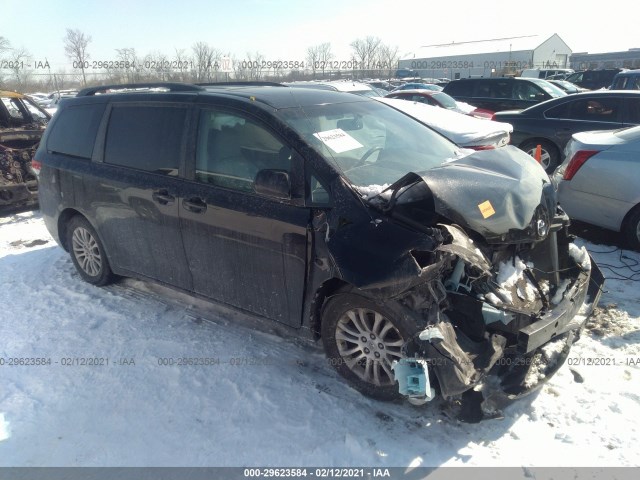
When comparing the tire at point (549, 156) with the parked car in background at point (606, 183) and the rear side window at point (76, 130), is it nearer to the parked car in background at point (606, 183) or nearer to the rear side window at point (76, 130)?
the parked car in background at point (606, 183)

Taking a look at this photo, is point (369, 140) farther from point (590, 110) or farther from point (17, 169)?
point (17, 169)

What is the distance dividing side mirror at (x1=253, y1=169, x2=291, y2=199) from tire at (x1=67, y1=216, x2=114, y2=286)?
2290 millimetres

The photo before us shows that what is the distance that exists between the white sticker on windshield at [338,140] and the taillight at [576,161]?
3.08 metres

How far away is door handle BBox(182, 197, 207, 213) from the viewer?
3.51m

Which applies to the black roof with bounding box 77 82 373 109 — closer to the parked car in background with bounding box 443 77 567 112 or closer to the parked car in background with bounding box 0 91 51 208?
the parked car in background with bounding box 0 91 51 208

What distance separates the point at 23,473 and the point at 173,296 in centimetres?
211

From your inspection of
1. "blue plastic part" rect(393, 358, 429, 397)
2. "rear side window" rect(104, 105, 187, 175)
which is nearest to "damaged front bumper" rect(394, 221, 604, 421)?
"blue plastic part" rect(393, 358, 429, 397)

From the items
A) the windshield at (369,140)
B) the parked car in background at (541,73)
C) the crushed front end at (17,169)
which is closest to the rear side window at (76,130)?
the windshield at (369,140)

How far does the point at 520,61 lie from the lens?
48594mm

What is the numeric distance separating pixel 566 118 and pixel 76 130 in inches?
311

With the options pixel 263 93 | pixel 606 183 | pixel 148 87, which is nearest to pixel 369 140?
pixel 263 93

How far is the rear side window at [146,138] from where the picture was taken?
3.74 meters

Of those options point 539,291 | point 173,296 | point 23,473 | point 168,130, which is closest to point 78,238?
point 173,296

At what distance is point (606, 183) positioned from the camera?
505 centimetres
